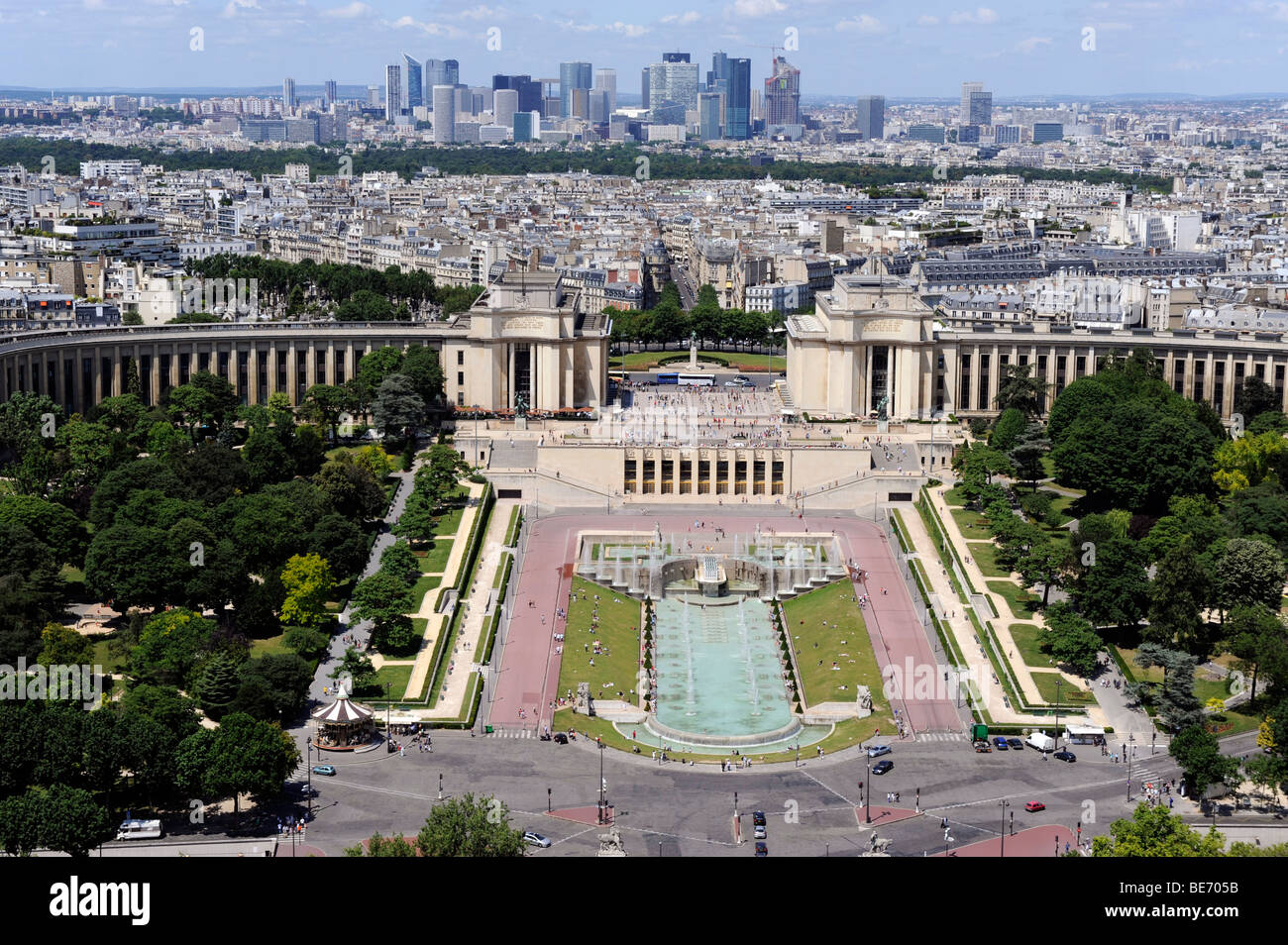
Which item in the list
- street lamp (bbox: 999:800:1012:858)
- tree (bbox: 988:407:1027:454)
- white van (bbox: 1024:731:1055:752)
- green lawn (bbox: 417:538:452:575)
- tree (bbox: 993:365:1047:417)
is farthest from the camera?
tree (bbox: 993:365:1047:417)

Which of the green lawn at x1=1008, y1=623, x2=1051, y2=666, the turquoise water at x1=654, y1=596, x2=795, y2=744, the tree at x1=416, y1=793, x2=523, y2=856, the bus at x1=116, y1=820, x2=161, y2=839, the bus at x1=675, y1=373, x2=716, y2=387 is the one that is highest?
the bus at x1=675, y1=373, x2=716, y2=387

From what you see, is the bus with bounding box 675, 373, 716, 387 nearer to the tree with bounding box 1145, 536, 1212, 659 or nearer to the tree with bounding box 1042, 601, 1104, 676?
the tree with bounding box 1042, 601, 1104, 676

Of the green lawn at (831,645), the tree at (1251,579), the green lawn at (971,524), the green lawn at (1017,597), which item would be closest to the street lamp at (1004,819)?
the green lawn at (831,645)

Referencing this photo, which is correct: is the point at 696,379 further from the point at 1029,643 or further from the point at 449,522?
the point at 1029,643

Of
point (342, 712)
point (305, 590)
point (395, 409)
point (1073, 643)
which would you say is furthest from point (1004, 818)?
point (395, 409)

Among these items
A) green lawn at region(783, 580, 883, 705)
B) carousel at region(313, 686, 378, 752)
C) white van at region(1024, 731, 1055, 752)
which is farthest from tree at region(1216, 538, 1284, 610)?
carousel at region(313, 686, 378, 752)

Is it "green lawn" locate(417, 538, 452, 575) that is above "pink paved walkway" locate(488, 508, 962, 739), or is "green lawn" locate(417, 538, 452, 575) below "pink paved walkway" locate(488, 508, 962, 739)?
above

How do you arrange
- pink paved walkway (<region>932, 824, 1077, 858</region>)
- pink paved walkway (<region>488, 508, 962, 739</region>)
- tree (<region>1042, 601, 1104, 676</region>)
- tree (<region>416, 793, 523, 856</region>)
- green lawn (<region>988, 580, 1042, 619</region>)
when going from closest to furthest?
tree (<region>416, 793, 523, 856</region>) → pink paved walkway (<region>932, 824, 1077, 858</region>) → pink paved walkway (<region>488, 508, 962, 739</region>) → tree (<region>1042, 601, 1104, 676</region>) → green lawn (<region>988, 580, 1042, 619</region>)
